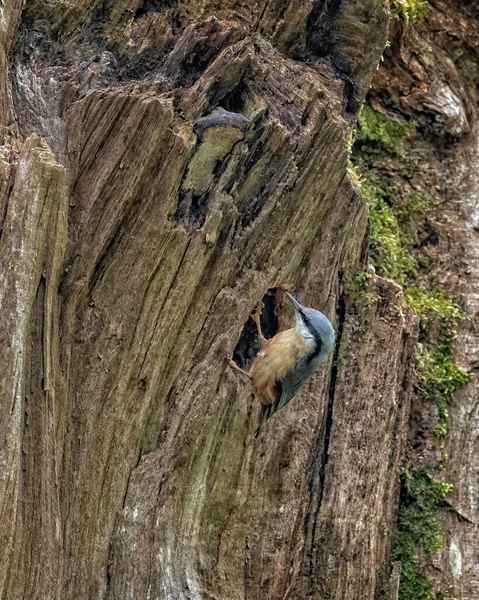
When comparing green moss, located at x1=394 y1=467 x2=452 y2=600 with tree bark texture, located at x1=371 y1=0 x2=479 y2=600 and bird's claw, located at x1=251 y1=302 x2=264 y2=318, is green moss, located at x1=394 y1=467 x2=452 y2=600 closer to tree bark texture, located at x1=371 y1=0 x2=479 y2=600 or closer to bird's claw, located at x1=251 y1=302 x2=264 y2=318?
tree bark texture, located at x1=371 y1=0 x2=479 y2=600

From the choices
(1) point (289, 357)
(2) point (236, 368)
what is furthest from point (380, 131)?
(2) point (236, 368)

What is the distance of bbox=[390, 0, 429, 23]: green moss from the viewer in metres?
5.71

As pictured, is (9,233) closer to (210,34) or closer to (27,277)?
(27,277)

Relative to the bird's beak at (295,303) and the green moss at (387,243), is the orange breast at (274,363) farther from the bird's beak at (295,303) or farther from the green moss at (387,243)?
the green moss at (387,243)

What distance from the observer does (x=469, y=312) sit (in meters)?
5.61

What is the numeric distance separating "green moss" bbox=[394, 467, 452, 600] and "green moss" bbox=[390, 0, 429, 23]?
323 centimetres

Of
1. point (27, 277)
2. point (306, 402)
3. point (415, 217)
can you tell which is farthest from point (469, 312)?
point (27, 277)

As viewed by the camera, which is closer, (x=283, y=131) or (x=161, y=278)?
(x=161, y=278)

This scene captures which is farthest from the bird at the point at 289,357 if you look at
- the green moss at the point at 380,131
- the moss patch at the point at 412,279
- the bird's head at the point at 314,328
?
the green moss at the point at 380,131

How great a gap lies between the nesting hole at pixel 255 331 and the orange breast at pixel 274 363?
0.22 feet

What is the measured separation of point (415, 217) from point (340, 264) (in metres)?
1.33

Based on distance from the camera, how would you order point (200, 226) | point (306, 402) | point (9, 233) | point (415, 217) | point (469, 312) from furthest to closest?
1. point (415, 217)
2. point (469, 312)
3. point (306, 402)
4. point (200, 226)
5. point (9, 233)

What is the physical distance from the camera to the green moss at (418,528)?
4.92 m

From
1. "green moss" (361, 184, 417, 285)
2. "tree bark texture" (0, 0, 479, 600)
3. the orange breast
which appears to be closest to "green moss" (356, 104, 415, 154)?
"green moss" (361, 184, 417, 285)
